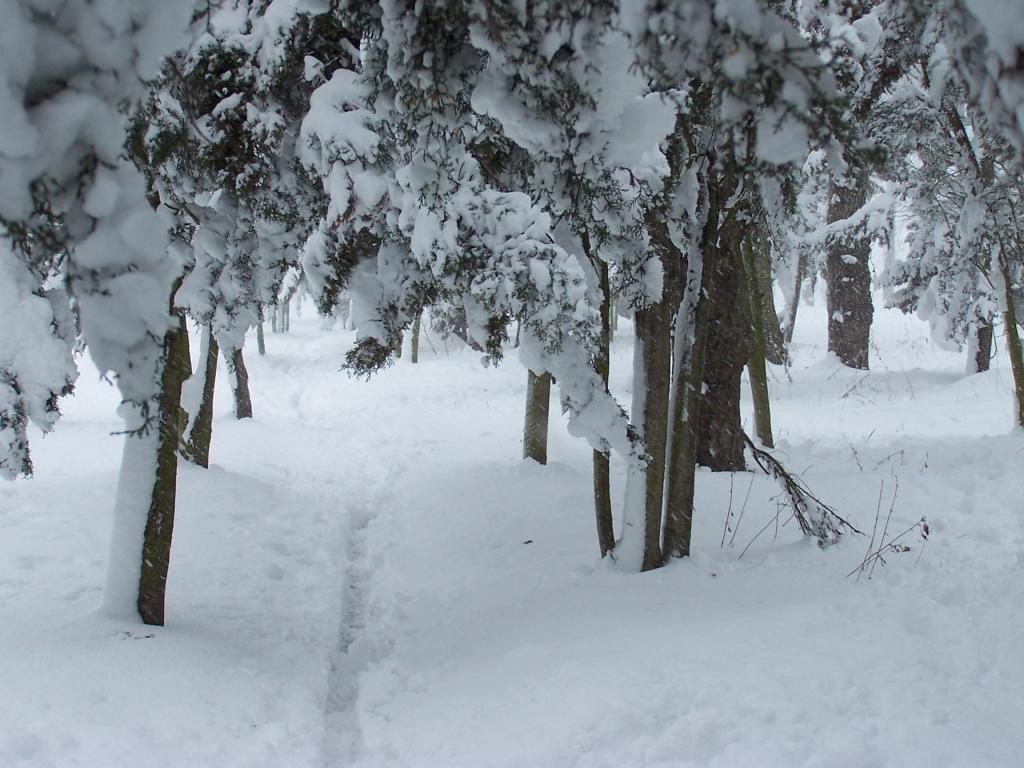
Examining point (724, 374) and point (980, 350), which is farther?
point (980, 350)

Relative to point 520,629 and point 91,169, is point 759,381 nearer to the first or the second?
point 520,629

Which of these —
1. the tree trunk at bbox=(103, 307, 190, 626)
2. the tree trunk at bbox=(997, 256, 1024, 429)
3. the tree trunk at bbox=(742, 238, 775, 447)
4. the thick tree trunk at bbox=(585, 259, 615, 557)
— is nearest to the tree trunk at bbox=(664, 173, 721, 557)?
the thick tree trunk at bbox=(585, 259, 615, 557)

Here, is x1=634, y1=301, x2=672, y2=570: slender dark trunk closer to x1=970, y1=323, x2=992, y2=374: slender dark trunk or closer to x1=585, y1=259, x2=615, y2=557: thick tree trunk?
x1=585, y1=259, x2=615, y2=557: thick tree trunk

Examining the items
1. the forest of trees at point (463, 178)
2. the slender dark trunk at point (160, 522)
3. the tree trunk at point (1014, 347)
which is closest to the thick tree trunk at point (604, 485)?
the forest of trees at point (463, 178)

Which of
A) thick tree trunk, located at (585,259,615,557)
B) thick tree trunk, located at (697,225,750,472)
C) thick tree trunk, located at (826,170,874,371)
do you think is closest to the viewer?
thick tree trunk, located at (585,259,615,557)

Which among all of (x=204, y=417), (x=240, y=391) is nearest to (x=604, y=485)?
(x=204, y=417)

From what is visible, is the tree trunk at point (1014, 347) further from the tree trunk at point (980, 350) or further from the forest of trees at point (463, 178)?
the tree trunk at point (980, 350)

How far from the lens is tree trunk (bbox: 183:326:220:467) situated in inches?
Answer: 381

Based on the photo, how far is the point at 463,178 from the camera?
486 cm

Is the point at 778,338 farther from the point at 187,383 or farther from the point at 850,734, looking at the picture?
the point at 850,734

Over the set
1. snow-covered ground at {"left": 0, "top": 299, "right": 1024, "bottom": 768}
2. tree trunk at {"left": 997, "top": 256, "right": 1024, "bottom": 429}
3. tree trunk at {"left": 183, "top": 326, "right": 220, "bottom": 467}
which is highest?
tree trunk at {"left": 997, "top": 256, "right": 1024, "bottom": 429}

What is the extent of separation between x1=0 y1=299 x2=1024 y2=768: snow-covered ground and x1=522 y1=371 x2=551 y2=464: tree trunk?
34 cm

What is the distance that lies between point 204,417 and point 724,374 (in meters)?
7.24

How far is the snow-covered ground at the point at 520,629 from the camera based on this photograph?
11.1 ft
